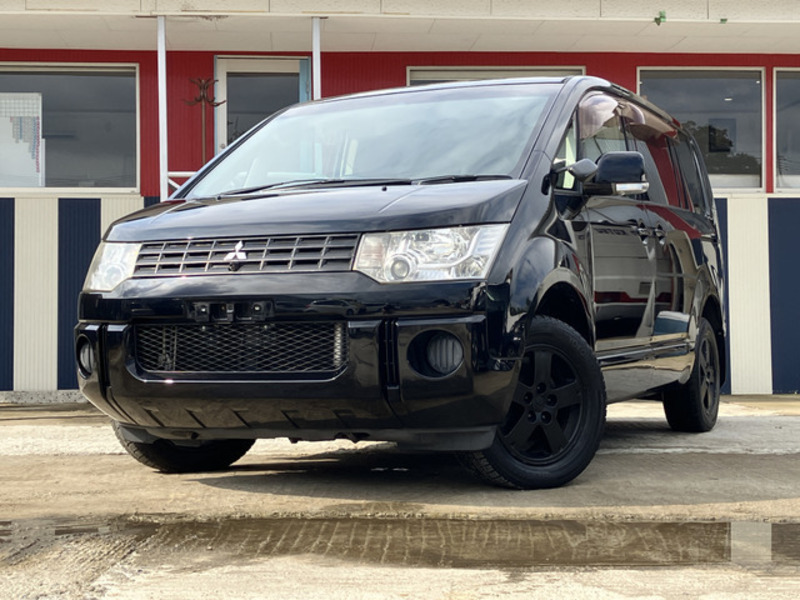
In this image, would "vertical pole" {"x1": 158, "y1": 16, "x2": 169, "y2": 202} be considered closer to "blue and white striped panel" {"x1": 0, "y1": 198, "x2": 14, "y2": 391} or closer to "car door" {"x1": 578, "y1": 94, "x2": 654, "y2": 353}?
"blue and white striped panel" {"x1": 0, "y1": 198, "x2": 14, "y2": 391}

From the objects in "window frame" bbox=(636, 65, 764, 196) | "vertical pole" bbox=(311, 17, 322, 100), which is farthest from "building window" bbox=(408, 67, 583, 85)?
"vertical pole" bbox=(311, 17, 322, 100)

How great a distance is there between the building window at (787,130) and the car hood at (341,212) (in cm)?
1079

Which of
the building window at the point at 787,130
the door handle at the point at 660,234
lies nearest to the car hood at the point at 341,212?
the door handle at the point at 660,234

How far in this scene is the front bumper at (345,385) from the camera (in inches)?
180

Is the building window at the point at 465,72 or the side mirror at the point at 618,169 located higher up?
the building window at the point at 465,72

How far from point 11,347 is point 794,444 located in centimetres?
950

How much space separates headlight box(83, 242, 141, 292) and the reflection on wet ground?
43.6 inches

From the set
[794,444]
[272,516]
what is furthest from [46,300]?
[272,516]

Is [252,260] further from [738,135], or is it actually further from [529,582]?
[738,135]

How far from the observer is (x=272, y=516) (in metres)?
4.45

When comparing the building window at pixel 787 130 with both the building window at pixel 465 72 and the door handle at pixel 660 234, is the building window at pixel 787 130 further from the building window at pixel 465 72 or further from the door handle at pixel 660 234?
the door handle at pixel 660 234

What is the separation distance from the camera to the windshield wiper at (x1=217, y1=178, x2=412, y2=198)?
5.27m

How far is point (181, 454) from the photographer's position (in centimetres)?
574

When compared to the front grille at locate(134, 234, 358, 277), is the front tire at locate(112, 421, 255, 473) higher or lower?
lower
